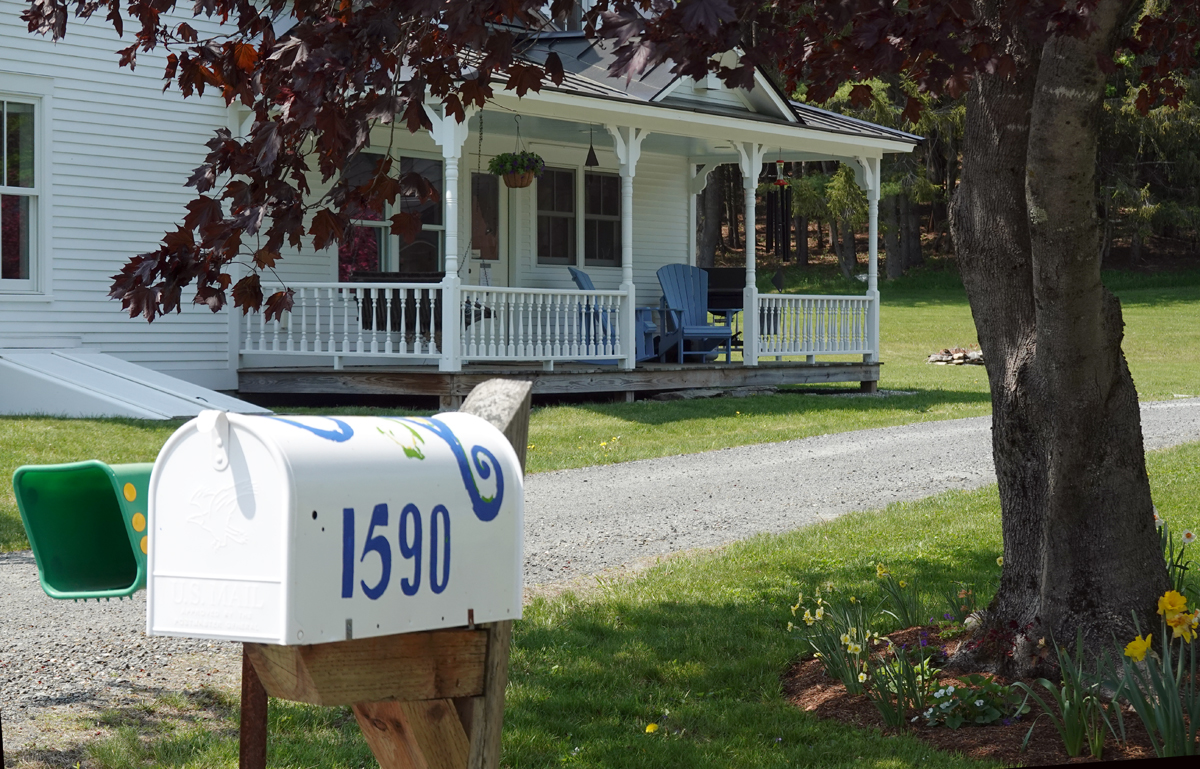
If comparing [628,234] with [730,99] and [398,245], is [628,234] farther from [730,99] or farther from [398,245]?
[730,99]

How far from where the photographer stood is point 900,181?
1486 inches

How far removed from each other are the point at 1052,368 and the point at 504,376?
32.4 ft

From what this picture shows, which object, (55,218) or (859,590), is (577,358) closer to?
(55,218)

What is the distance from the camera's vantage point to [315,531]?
1.46m

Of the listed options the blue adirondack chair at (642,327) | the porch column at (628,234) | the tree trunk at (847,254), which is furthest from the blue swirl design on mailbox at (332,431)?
the tree trunk at (847,254)

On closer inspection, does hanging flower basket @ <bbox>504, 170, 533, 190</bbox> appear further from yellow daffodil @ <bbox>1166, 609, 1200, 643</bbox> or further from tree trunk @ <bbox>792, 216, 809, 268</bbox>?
tree trunk @ <bbox>792, 216, 809, 268</bbox>

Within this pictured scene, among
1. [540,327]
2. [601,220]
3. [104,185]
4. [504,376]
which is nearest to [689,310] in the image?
[601,220]

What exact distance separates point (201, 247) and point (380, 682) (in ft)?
6.81

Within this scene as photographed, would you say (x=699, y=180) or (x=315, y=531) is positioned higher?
(x=699, y=180)

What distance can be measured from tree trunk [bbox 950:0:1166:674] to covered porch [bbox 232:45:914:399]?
8377mm

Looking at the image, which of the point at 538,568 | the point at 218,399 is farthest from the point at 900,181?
the point at 538,568

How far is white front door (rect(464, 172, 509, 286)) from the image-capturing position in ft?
53.9

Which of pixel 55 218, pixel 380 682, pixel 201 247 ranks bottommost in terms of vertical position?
pixel 380 682

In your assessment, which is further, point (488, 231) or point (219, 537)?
point (488, 231)
